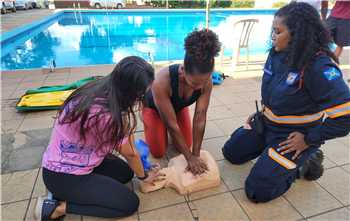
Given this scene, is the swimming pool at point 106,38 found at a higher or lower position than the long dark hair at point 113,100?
lower

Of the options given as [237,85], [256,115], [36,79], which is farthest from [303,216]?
[36,79]

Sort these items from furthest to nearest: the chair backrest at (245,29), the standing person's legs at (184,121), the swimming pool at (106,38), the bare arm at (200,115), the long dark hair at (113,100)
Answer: the swimming pool at (106,38) < the chair backrest at (245,29) < the standing person's legs at (184,121) < the bare arm at (200,115) < the long dark hair at (113,100)

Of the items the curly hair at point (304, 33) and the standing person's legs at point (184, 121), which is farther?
the standing person's legs at point (184, 121)

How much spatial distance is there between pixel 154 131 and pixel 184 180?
1.81 ft

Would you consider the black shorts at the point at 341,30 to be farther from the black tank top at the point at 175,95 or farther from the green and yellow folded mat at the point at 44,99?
the green and yellow folded mat at the point at 44,99

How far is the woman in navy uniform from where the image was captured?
1.42m

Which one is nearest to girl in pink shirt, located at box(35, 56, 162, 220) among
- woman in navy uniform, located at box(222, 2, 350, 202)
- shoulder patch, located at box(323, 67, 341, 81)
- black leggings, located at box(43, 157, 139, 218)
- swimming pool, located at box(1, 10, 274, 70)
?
black leggings, located at box(43, 157, 139, 218)

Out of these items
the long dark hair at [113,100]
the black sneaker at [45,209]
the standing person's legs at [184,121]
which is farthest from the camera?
the standing person's legs at [184,121]

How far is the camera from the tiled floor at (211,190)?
1.65 m

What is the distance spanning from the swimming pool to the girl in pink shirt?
3750 mm

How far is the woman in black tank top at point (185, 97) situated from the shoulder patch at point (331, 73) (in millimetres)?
625

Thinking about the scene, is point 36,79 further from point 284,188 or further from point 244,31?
point 284,188

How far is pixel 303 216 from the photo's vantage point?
1629 mm

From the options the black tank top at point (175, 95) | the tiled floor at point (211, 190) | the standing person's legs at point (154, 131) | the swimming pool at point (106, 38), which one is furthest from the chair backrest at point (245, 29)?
the standing person's legs at point (154, 131)
